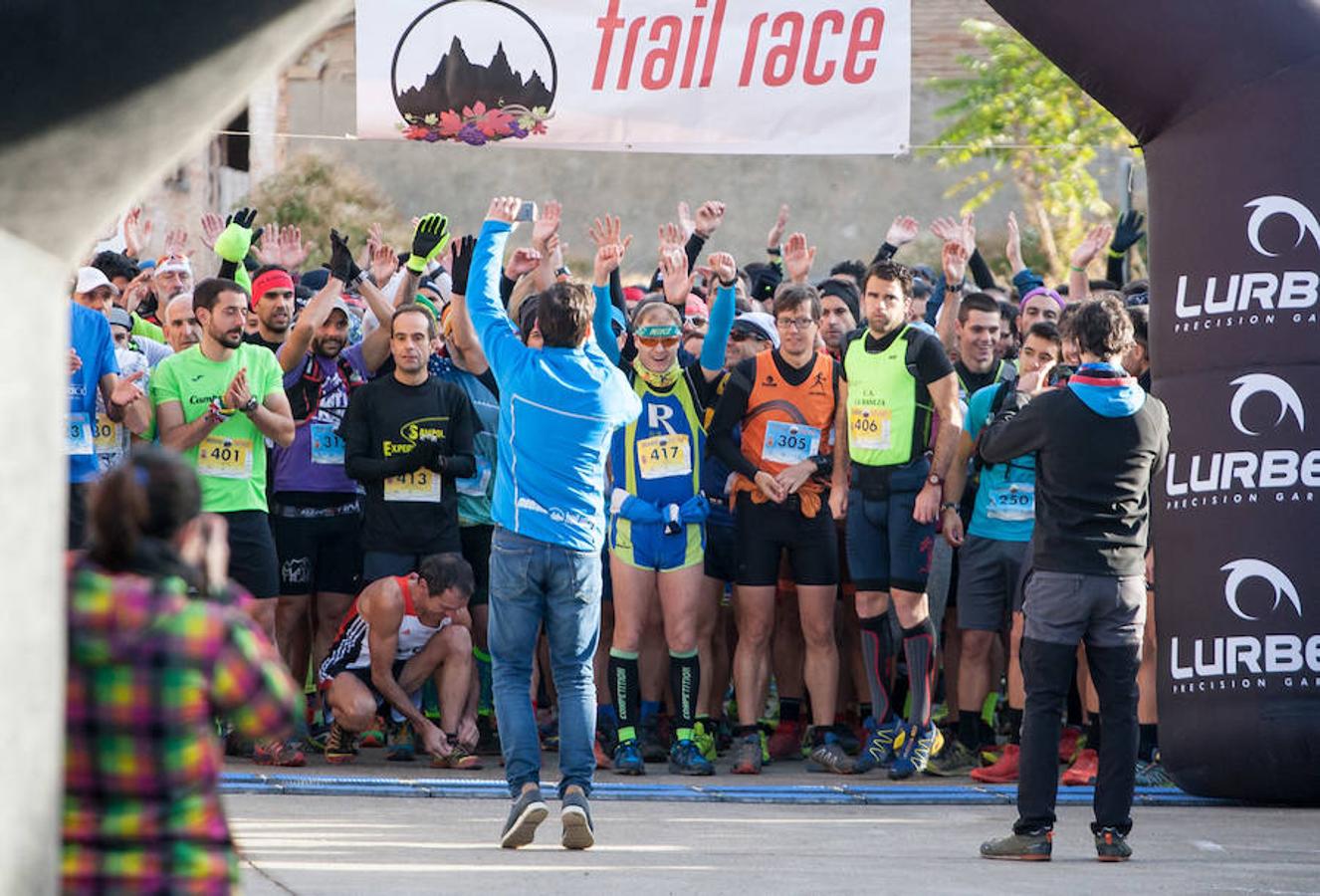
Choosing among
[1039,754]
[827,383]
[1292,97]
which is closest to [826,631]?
[827,383]

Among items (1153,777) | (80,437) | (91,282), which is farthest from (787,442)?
(91,282)

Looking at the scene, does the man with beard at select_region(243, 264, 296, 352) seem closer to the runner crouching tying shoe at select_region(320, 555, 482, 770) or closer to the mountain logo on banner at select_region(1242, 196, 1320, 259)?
the runner crouching tying shoe at select_region(320, 555, 482, 770)

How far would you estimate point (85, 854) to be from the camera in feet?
12.4

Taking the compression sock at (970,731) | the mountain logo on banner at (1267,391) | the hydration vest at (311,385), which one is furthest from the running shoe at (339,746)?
the mountain logo on banner at (1267,391)

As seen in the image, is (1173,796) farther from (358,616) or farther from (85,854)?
(85,854)

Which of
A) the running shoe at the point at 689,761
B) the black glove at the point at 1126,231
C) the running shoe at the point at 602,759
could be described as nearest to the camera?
the running shoe at the point at 689,761

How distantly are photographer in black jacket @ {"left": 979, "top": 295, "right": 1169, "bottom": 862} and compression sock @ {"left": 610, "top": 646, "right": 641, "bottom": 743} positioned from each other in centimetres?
240

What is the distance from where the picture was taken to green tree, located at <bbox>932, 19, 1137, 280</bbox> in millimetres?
26250

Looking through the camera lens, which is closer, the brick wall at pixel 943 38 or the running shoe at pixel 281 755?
the running shoe at pixel 281 755

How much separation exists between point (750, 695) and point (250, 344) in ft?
9.25

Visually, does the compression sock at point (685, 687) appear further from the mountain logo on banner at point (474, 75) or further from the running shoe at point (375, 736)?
the mountain logo on banner at point (474, 75)

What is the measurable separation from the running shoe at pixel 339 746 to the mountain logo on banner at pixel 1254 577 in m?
3.98

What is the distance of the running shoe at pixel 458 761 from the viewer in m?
9.35

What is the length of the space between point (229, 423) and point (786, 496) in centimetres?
254
